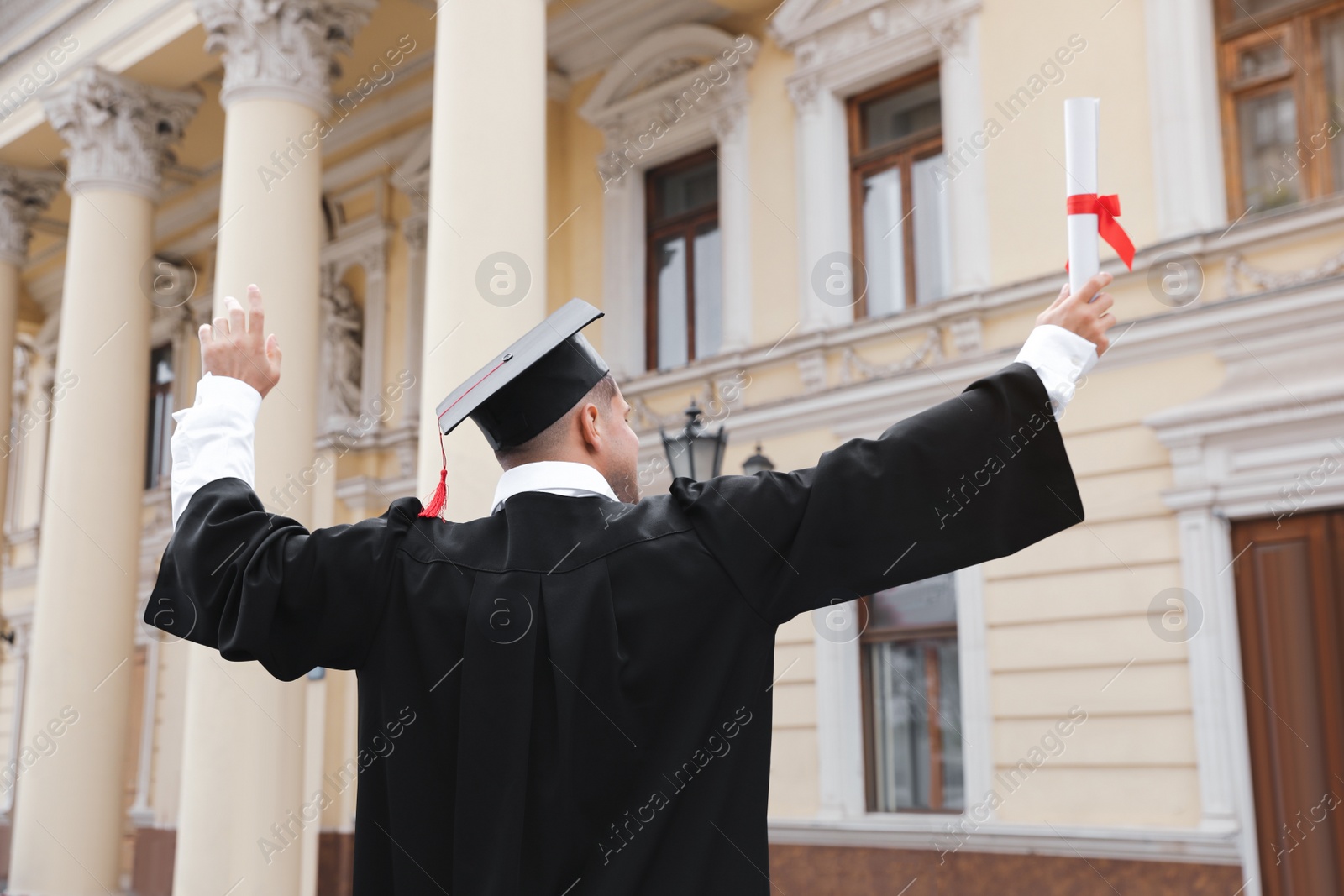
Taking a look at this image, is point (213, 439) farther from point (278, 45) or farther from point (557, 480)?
point (278, 45)

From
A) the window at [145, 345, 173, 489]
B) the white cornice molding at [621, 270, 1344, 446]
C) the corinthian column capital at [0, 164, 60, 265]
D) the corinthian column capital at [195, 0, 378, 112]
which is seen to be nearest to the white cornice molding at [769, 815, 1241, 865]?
the white cornice molding at [621, 270, 1344, 446]

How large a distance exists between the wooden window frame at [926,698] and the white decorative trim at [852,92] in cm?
273

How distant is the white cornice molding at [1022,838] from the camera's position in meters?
9.08

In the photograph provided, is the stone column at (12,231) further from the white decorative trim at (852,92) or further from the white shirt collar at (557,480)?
the white shirt collar at (557,480)

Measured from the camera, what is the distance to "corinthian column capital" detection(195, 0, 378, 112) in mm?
11195

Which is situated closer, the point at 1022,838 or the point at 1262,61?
the point at 1262,61

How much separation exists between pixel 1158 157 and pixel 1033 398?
8498mm

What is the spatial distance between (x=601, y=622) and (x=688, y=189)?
39.2ft

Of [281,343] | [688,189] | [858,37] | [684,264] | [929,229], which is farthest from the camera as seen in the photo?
[688,189]

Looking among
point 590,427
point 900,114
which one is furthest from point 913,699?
point 590,427

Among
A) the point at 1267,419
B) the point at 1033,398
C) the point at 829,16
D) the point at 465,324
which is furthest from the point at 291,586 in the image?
the point at 829,16

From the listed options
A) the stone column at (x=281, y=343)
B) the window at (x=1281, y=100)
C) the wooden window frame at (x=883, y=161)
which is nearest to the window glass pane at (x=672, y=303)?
the wooden window frame at (x=883, y=161)

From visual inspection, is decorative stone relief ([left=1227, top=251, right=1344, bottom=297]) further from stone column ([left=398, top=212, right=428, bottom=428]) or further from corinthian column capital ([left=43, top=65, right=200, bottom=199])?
corinthian column capital ([left=43, top=65, right=200, bottom=199])

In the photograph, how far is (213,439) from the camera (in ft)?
8.51
